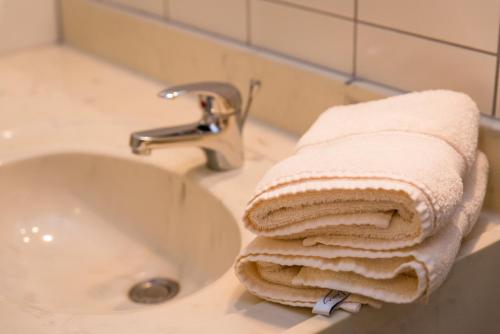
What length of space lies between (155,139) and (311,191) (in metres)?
0.33

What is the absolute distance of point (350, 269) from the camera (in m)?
0.76

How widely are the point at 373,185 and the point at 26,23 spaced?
96 centimetres

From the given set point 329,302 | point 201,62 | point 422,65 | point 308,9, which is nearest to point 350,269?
point 329,302

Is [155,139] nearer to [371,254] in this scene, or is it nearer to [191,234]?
[191,234]

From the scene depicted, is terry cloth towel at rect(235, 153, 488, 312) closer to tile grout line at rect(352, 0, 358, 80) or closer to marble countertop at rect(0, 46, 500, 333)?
marble countertop at rect(0, 46, 500, 333)

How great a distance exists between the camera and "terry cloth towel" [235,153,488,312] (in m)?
0.74

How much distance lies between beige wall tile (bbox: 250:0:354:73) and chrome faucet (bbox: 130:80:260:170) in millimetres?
87

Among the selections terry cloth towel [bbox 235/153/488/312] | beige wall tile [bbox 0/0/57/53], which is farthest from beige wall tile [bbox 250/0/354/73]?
beige wall tile [bbox 0/0/57/53]

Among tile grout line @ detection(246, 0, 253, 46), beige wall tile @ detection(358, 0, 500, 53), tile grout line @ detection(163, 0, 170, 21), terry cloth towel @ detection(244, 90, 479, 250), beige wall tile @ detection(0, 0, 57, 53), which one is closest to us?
terry cloth towel @ detection(244, 90, 479, 250)

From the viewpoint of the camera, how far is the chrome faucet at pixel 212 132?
3.41 ft

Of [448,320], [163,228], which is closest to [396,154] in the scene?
[448,320]

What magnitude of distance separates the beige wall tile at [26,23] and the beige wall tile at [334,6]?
0.60 meters

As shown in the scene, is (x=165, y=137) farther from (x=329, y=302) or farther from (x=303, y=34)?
(x=329, y=302)

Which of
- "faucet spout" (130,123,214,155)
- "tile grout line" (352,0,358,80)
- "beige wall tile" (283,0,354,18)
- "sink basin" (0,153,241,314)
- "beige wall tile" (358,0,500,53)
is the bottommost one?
"sink basin" (0,153,241,314)
